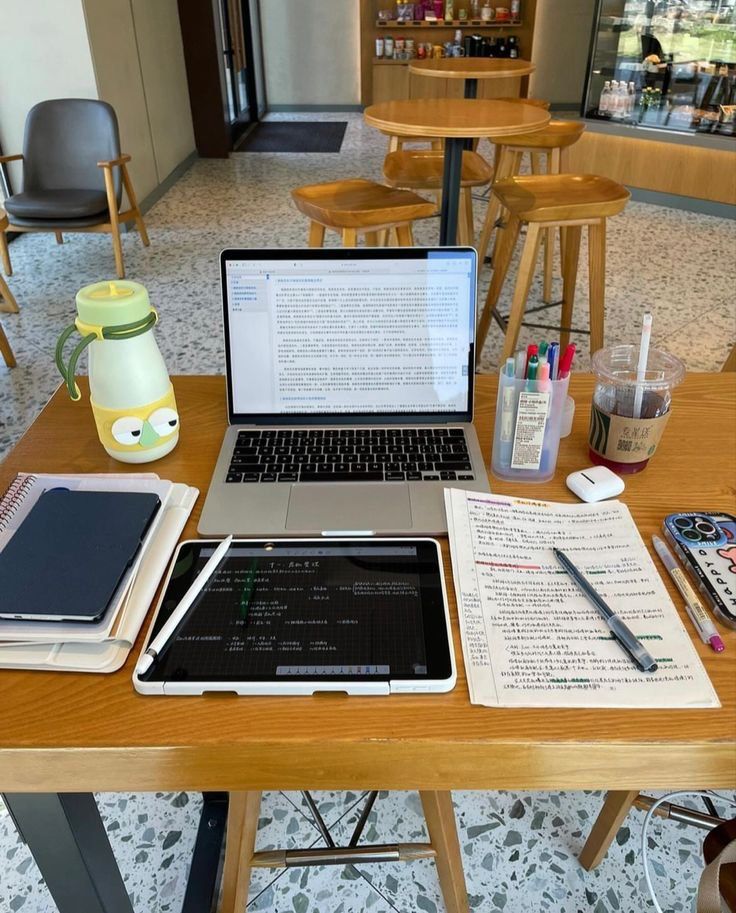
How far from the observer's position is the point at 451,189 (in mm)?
2682

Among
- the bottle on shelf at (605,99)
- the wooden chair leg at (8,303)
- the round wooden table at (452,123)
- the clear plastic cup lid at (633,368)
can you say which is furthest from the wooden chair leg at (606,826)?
the bottle on shelf at (605,99)

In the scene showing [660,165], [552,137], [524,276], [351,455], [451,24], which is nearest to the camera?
[351,455]

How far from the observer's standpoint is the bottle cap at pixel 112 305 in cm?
83

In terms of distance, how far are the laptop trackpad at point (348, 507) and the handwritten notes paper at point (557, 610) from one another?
68 millimetres

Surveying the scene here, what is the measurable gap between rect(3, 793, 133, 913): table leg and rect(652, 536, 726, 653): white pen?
632mm

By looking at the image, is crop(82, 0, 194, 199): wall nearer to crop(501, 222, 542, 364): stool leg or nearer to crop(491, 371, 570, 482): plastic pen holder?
crop(501, 222, 542, 364): stool leg

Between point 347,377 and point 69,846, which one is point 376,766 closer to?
point 69,846

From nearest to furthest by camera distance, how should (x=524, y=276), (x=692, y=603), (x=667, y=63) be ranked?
(x=692, y=603), (x=524, y=276), (x=667, y=63)

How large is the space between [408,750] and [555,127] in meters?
3.22

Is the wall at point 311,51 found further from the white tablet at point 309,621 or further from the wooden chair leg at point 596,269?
the white tablet at point 309,621

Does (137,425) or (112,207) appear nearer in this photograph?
(137,425)

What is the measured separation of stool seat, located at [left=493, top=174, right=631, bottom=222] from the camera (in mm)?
2299

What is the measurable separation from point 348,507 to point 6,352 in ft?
8.47

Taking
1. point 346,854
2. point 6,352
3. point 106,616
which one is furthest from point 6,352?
point 106,616
